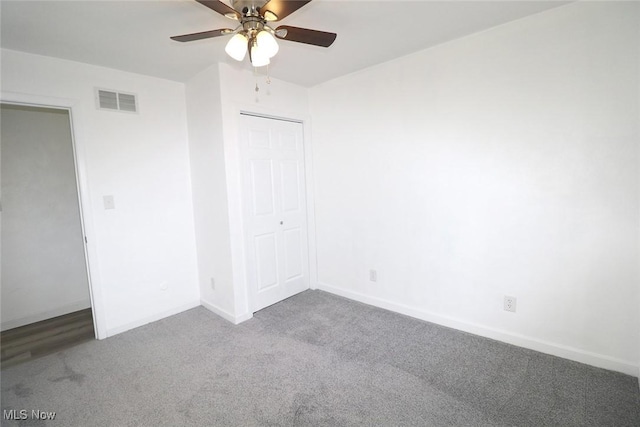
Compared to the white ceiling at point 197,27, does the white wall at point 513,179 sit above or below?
below

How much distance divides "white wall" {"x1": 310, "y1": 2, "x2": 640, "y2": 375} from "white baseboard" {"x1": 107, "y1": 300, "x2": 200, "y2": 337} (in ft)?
6.46

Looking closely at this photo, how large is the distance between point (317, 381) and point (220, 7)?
7.49 feet

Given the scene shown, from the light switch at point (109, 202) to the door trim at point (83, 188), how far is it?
119 millimetres

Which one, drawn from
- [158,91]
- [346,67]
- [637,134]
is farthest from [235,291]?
→ [637,134]

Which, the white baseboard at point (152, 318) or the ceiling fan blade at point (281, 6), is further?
the white baseboard at point (152, 318)

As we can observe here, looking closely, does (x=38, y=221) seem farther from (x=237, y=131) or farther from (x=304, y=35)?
(x=304, y=35)

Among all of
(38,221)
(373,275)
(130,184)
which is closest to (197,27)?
(130,184)

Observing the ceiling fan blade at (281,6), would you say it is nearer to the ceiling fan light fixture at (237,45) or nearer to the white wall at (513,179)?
the ceiling fan light fixture at (237,45)

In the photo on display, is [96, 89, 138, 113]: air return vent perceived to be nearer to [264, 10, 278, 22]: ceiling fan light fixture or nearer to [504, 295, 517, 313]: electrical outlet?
[264, 10, 278, 22]: ceiling fan light fixture

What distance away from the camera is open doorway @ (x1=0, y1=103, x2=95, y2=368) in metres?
3.03

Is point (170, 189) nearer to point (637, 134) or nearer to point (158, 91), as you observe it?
point (158, 91)

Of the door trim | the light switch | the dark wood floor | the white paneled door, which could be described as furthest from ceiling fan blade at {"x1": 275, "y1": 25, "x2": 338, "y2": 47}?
the dark wood floor

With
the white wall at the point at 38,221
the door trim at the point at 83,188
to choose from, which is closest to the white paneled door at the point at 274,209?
the door trim at the point at 83,188

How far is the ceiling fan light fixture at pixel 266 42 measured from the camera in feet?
5.00
